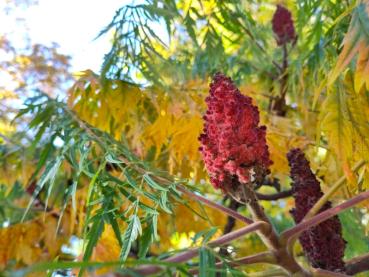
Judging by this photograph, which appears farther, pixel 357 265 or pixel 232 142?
pixel 357 265

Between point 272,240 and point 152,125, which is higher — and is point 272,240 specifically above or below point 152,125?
below

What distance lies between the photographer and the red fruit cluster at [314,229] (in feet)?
3.83

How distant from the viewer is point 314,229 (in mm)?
1175

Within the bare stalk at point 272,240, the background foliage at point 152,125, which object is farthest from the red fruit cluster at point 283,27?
the bare stalk at point 272,240

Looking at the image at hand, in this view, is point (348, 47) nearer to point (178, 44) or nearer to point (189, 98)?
point (189, 98)

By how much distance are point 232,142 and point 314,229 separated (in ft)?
0.98

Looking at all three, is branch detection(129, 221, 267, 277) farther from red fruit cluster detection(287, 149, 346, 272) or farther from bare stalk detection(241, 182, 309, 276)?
red fruit cluster detection(287, 149, 346, 272)

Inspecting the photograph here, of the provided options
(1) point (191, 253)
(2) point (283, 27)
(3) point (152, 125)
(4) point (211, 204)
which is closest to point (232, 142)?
(4) point (211, 204)

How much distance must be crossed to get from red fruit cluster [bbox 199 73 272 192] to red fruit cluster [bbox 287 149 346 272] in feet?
0.65

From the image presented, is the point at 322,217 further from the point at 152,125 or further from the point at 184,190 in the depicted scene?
the point at 152,125

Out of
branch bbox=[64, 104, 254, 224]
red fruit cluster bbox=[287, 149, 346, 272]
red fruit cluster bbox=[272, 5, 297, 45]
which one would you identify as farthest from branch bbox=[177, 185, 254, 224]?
red fruit cluster bbox=[272, 5, 297, 45]

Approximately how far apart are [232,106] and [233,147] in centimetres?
7

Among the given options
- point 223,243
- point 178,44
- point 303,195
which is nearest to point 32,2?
point 178,44

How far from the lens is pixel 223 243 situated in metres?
0.90
